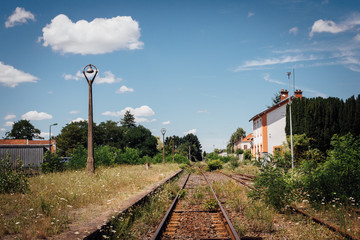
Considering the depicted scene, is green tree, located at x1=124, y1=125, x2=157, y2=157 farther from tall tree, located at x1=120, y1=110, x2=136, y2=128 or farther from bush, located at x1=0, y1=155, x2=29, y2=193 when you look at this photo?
bush, located at x1=0, y1=155, x2=29, y2=193

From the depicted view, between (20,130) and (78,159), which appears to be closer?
(78,159)

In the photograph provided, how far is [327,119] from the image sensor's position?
25422 mm

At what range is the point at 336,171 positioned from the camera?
25.2 ft

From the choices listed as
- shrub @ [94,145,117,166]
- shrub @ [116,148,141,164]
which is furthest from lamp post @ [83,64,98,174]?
shrub @ [116,148,141,164]

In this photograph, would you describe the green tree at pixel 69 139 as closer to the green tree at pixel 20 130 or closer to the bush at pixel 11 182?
the green tree at pixel 20 130

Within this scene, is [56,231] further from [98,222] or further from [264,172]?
[264,172]

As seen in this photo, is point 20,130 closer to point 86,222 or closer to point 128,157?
point 128,157

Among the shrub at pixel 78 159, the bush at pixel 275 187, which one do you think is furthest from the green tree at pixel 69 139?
the bush at pixel 275 187

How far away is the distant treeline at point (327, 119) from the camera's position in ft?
80.7

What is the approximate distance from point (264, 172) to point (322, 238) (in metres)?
3.00

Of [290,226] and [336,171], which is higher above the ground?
[336,171]

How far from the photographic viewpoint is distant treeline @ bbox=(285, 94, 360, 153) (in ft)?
80.7

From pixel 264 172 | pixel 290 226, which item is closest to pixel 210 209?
pixel 264 172

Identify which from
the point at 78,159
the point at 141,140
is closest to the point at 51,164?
the point at 78,159
